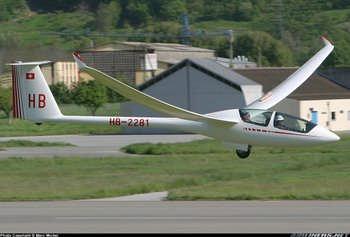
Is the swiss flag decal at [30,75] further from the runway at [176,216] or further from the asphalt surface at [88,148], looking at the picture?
the asphalt surface at [88,148]

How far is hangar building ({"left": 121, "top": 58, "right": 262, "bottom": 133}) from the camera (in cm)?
6800

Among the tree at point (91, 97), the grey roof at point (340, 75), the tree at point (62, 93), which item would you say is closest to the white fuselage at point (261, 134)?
the grey roof at point (340, 75)

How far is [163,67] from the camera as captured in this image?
401 ft

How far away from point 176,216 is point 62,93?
290 ft

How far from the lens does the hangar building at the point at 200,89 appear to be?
223 feet

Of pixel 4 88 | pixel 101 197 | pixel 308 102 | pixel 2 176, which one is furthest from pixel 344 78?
pixel 101 197

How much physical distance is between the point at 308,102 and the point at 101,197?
43102 mm

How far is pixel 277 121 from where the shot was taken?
2806 cm

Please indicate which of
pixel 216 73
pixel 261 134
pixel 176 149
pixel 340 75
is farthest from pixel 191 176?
pixel 340 75

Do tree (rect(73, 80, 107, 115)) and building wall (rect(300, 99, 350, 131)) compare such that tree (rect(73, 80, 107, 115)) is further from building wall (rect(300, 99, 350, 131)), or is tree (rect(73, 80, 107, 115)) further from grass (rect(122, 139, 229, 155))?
grass (rect(122, 139, 229, 155))

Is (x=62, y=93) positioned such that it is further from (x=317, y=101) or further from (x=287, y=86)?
(x=287, y=86)

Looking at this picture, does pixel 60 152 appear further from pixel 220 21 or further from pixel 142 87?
pixel 220 21

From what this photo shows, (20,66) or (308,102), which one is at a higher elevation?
(20,66)

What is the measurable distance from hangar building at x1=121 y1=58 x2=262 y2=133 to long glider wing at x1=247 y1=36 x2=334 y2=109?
1234 inches
